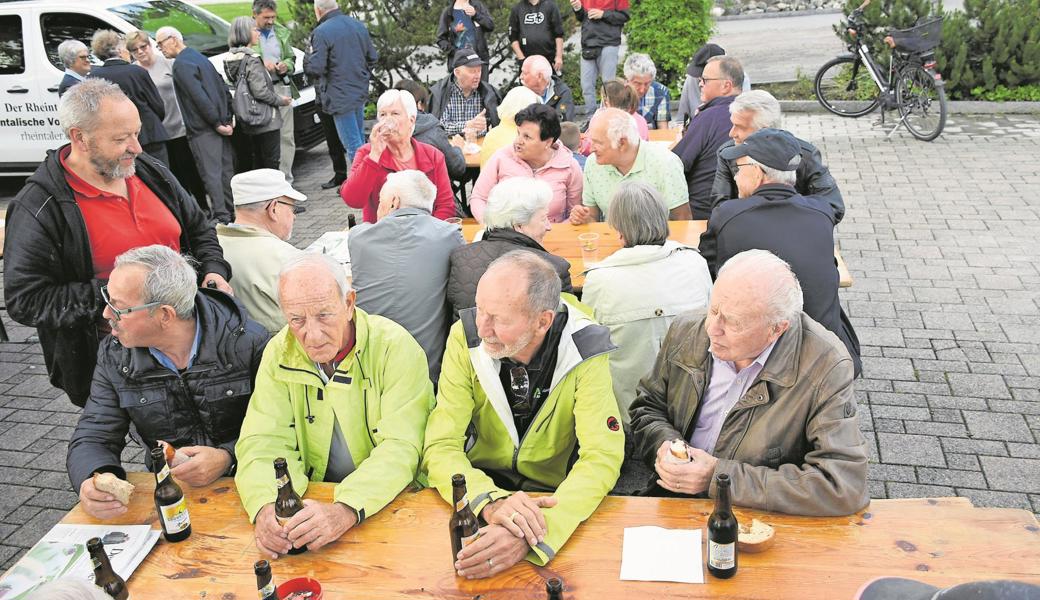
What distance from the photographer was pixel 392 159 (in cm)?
585

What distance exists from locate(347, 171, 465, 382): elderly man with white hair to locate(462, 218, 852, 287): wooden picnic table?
0.79 metres

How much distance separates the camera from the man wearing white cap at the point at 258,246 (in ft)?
14.1

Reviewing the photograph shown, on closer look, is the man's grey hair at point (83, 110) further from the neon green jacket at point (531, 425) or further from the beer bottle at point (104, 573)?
the beer bottle at point (104, 573)

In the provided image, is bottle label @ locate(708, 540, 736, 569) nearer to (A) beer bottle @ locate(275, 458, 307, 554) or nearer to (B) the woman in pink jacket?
(A) beer bottle @ locate(275, 458, 307, 554)

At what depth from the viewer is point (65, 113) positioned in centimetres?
386

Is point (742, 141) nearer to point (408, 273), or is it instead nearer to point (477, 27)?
point (408, 273)

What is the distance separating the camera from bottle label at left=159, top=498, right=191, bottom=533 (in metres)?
2.78

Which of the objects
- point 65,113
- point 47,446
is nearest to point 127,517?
point 65,113

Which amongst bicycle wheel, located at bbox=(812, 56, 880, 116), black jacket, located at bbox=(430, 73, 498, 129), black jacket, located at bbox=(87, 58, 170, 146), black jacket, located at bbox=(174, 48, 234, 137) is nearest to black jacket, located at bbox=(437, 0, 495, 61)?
black jacket, located at bbox=(430, 73, 498, 129)

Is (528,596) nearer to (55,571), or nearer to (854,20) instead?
(55,571)

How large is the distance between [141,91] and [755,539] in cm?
701

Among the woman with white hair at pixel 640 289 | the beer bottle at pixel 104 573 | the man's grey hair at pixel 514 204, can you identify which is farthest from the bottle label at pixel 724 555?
the man's grey hair at pixel 514 204

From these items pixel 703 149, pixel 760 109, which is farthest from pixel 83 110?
pixel 703 149

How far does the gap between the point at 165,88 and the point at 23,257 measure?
498 cm
